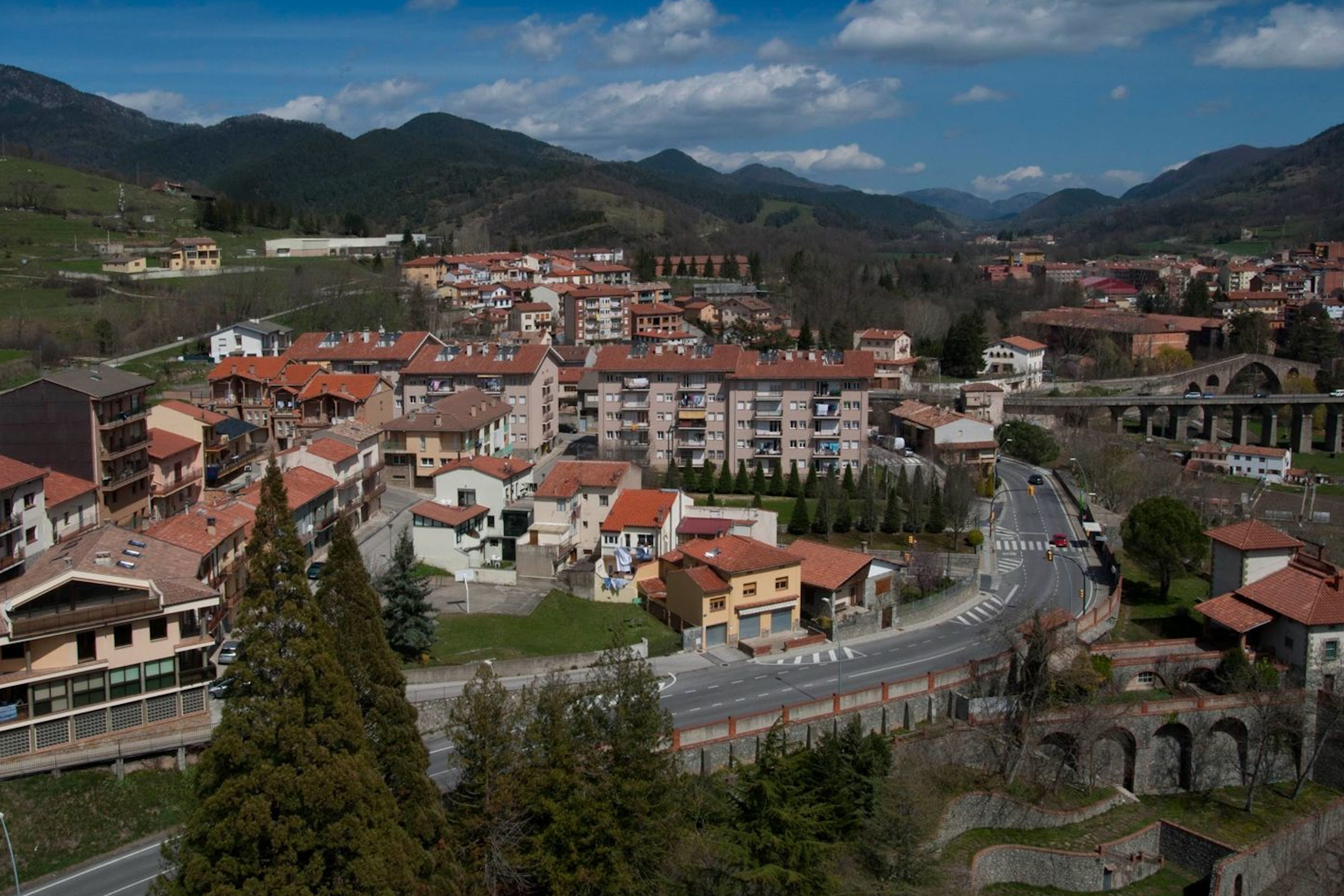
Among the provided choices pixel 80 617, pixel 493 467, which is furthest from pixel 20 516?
pixel 493 467

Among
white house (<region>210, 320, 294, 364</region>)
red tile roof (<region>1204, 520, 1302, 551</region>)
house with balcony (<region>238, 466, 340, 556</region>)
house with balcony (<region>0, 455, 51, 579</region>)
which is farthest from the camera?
white house (<region>210, 320, 294, 364</region>)

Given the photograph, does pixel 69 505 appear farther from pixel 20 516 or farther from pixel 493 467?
pixel 493 467

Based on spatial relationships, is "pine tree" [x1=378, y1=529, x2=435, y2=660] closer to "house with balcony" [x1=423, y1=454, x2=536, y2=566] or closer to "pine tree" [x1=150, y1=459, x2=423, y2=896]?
"house with balcony" [x1=423, y1=454, x2=536, y2=566]

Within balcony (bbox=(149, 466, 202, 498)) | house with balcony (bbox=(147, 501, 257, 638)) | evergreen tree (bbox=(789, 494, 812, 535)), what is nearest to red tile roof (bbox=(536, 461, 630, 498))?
evergreen tree (bbox=(789, 494, 812, 535))

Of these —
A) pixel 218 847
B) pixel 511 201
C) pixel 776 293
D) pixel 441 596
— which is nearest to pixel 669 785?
pixel 218 847

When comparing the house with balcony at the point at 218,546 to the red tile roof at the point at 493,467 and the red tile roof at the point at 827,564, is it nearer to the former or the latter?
the red tile roof at the point at 493,467

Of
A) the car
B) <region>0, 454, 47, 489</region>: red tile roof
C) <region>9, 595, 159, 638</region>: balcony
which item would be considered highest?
<region>0, 454, 47, 489</region>: red tile roof
